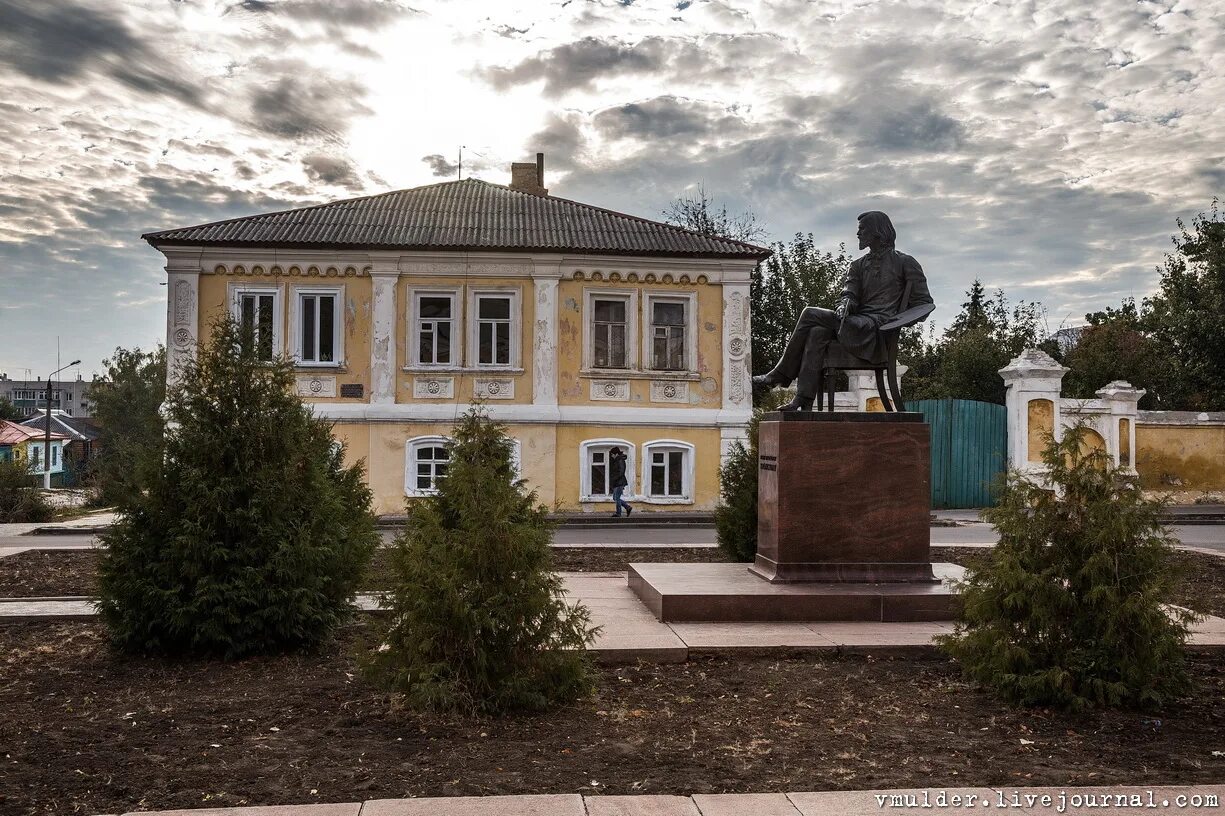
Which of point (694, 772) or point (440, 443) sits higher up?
point (440, 443)

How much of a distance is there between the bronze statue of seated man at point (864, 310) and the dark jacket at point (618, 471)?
482 inches

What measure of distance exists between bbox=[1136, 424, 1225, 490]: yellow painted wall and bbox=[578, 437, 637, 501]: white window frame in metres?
11.3

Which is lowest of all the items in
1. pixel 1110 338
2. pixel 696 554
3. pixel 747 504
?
Result: pixel 696 554

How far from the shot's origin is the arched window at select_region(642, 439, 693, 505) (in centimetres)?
2245

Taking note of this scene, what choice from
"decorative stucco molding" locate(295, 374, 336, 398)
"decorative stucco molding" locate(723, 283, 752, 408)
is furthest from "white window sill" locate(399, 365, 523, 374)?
"decorative stucco molding" locate(723, 283, 752, 408)

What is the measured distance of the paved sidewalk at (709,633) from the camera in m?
7.11

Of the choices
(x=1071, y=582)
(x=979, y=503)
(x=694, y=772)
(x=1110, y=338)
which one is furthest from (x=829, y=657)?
(x=1110, y=338)

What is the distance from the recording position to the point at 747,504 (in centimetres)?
1130

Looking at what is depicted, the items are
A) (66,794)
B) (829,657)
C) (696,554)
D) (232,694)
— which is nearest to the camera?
(66,794)

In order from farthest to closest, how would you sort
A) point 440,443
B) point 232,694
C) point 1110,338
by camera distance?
point 1110,338 → point 440,443 → point 232,694

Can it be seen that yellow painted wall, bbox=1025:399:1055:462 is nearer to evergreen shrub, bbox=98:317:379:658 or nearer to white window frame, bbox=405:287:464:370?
white window frame, bbox=405:287:464:370

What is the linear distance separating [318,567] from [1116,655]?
16.5 feet

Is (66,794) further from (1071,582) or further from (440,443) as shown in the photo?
(440,443)

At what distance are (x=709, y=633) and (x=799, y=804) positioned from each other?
3466mm
